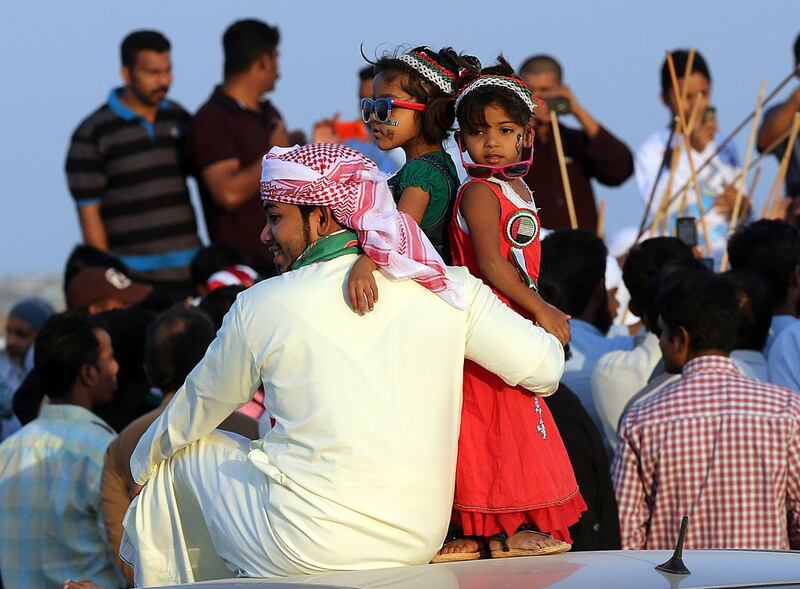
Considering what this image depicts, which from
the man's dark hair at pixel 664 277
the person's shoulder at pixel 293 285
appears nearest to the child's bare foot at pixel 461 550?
the person's shoulder at pixel 293 285

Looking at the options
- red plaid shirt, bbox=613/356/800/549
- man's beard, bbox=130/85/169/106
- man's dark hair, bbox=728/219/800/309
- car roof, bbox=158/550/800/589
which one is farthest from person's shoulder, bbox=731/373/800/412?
man's beard, bbox=130/85/169/106

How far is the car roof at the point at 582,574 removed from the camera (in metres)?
3.26

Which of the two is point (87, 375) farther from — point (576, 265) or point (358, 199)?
point (358, 199)

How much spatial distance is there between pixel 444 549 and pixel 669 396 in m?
1.41

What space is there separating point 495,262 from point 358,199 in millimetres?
521

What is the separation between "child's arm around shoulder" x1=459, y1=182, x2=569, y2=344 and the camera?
4.51 metres

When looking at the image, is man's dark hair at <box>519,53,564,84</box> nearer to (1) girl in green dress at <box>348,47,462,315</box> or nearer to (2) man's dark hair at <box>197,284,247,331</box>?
(2) man's dark hair at <box>197,284,247,331</box>

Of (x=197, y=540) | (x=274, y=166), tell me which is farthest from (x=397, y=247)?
(x=197, y=540)

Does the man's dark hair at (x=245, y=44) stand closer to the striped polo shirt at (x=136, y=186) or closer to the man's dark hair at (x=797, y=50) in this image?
the striped polo shirt at (x=136, y=186)

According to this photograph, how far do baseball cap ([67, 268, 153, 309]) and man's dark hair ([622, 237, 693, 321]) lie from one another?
2.82m

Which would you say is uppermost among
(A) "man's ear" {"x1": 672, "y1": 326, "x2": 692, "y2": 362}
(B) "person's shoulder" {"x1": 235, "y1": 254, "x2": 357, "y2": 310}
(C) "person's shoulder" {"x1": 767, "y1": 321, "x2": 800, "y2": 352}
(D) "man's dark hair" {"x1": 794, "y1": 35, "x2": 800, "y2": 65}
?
(D) "man's dark hair" {"x1": 794, "y1": 35, "x2": 800, "y2": 65}

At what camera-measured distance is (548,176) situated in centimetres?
959

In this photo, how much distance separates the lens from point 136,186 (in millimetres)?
9445

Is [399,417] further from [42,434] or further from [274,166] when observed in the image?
[42,434]
